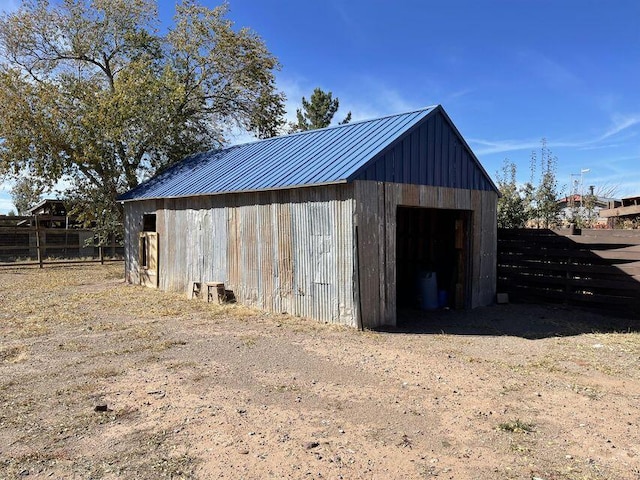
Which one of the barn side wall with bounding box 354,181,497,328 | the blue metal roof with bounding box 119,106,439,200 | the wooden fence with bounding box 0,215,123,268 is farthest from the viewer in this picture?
the wooden fence with bounding box 0,215,123,268

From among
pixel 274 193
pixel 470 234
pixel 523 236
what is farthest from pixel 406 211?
pixel 274 193

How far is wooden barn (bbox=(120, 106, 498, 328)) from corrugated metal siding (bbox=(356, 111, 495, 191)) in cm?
2

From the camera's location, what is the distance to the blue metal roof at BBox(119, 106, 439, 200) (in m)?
9.77

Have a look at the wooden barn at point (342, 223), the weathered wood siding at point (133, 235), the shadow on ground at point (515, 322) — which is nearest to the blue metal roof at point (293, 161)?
the wooden barn at point (342, 223)

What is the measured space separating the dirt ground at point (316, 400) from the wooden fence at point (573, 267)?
127 centimetres

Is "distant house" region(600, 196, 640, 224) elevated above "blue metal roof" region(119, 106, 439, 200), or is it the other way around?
"blue metal roof" region(119, 106, 439, 200)

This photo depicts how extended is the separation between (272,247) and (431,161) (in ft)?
13.1

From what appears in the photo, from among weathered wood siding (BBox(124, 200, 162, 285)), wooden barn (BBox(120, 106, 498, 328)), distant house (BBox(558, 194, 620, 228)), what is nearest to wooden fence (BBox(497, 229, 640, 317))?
wooden barn (BBox(120, 106, 498, 328))

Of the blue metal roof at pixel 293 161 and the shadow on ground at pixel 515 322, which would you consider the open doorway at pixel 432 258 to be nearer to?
the shadow on ground at pixel 515 322

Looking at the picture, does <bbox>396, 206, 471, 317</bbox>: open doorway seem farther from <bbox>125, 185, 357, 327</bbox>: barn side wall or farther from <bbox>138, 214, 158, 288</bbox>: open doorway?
<bbox>138, 214, 158, 288</bbox>: open doorway

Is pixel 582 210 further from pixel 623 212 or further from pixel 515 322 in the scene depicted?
pixel 515 322

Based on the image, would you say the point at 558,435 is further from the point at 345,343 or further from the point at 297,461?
the point at 345,343

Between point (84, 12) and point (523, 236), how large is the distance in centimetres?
1912

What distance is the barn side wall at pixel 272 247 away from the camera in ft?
30.8
